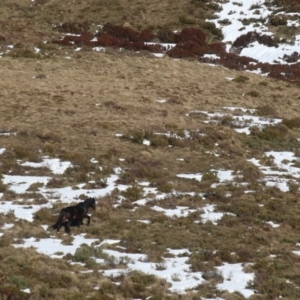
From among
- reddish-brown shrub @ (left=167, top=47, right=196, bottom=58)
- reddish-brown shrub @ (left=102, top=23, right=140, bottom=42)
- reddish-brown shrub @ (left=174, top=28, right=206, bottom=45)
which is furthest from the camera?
reddish-brown shrub @ (left=174, top=28, right=206, bottom=45)

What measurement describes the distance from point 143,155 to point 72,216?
681 centimetres

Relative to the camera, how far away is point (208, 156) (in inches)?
808

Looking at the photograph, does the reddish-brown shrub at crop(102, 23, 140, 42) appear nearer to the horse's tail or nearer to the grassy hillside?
the grassy hillside

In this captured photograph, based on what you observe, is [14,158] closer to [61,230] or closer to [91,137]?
[91,137]

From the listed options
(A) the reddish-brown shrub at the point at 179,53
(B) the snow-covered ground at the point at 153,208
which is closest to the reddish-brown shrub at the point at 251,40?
(A) the reddish-brown shrub at the point at 179,53

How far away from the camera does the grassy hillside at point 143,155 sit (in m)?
10.9

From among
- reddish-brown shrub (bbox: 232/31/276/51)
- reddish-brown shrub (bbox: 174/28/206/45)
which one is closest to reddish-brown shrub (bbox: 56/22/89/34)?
reddish-brown shrub (bbox: 174/28/206/45)

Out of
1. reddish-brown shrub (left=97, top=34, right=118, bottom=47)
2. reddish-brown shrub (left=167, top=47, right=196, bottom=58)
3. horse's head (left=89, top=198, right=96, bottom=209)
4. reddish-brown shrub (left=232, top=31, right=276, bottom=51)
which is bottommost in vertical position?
reddish-brown shrub (left=167, top=47, right=196, bottom=58)

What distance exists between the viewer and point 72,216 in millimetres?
13398

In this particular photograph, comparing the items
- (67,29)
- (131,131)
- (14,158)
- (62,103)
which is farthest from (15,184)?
(67,29)

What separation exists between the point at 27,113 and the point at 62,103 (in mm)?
2458

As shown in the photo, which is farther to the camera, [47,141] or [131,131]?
[131,131]

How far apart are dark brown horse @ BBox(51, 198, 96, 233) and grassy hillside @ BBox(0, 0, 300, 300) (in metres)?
0.22

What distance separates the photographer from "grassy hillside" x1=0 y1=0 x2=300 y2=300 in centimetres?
1094
